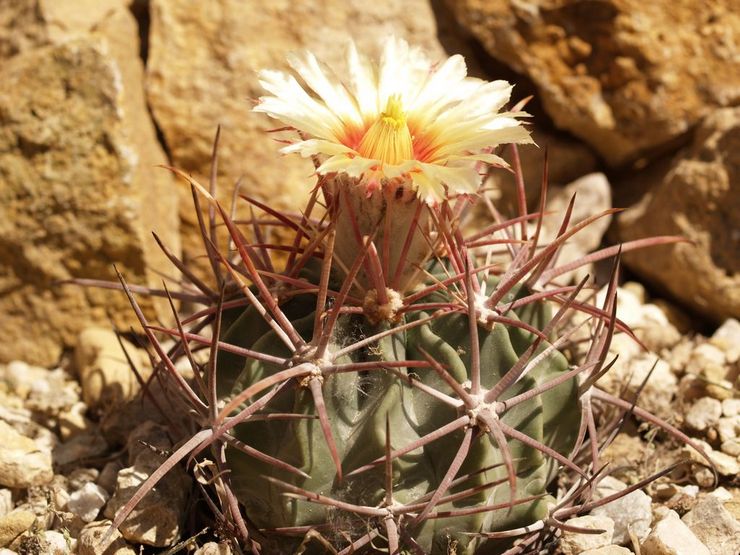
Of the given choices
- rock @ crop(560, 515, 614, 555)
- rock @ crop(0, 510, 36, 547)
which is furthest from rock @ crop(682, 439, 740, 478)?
rock @ crop(0, 510, 36, 547)

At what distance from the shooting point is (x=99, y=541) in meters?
2.53

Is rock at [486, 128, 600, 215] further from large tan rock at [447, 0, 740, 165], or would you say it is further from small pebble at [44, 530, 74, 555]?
small pebble at [44, 530, 74, 555]

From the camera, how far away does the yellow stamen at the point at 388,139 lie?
2.26 m

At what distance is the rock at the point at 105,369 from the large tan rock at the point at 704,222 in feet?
7.64

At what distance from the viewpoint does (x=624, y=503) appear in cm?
280

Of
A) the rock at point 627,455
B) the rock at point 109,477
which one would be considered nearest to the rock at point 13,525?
the rock at point 109,477

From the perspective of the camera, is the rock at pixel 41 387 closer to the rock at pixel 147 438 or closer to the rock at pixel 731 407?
the rock at pixel 147 438

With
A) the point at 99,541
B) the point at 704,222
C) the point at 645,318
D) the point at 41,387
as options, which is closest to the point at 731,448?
the point at 645,318

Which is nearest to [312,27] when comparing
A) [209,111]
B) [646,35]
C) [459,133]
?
[209,111]

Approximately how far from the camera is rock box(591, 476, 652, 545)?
2752 mm

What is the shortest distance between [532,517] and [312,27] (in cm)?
292

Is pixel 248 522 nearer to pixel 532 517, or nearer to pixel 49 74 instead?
pixel 532 517

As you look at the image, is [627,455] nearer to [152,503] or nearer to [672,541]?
[672,541]

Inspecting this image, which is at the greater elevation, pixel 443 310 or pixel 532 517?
pixel 443 310
